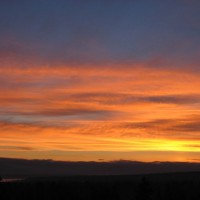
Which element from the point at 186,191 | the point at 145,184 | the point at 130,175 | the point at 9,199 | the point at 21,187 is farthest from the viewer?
the point at 130,175

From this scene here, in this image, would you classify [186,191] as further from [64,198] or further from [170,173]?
[170,173]

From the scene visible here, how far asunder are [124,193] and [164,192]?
5270mm

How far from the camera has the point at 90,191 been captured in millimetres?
72125

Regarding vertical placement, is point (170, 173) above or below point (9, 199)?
above

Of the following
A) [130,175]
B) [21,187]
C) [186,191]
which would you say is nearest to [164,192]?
[186,191]

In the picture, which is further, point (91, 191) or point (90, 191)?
point (90, 191)

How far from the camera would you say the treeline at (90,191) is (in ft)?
220

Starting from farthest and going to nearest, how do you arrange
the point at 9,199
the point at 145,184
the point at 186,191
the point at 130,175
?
the point at 130,175 < the point at 186,191 < the point at 9,199 < the point at 145,184

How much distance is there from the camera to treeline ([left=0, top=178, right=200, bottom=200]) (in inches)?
2640

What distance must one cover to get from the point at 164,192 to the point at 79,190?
37.7 ft

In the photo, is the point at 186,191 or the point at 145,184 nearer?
the point at 145,184

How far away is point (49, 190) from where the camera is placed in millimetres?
72375

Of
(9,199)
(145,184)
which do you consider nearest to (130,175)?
(9,199)

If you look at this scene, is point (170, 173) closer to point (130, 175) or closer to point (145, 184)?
point (130, 175)
